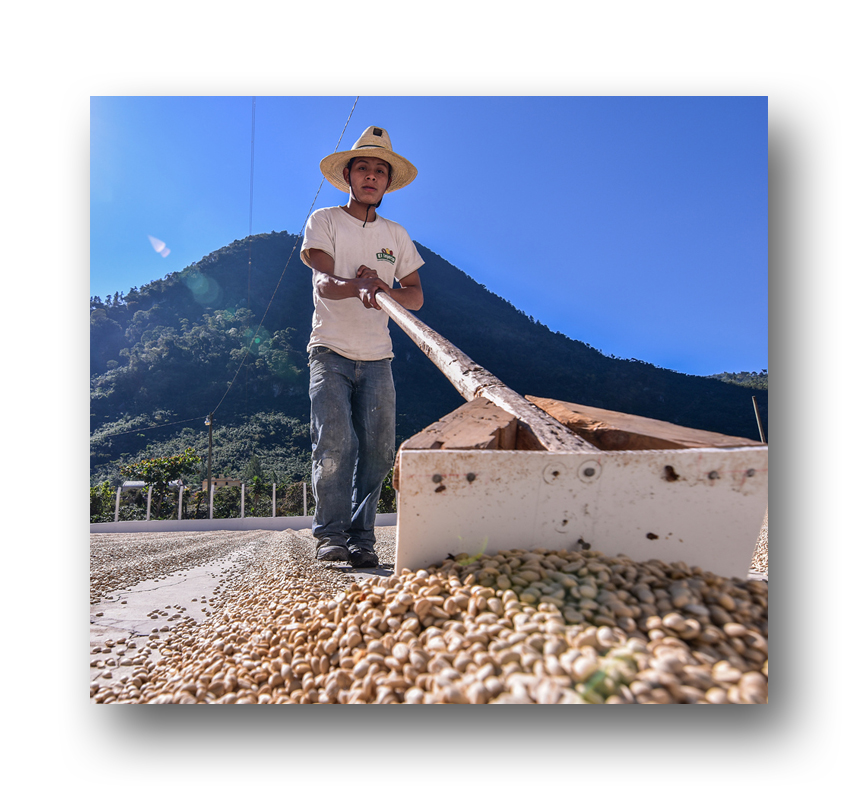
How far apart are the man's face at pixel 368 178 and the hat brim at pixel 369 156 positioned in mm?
24

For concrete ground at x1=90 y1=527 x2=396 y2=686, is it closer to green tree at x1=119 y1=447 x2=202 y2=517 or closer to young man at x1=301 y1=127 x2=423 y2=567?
young man at x1=301 y1=127 x2=423 y2=567

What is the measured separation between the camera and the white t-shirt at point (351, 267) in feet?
6.57

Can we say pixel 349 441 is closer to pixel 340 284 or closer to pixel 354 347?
pixel 354 347

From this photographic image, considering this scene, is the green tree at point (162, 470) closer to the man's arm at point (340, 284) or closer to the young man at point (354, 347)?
the young man at point (354, 347)

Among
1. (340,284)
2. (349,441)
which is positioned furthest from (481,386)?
(340,284)

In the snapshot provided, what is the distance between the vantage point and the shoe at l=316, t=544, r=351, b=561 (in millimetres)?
1857

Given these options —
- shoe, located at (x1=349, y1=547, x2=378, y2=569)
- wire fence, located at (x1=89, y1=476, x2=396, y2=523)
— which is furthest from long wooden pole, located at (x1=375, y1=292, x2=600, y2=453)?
wire fence, located at (x1=89, y1=476, x2=396, y2=523)

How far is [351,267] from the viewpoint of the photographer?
210cm

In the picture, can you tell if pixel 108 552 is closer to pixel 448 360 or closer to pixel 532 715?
pixel 448 360

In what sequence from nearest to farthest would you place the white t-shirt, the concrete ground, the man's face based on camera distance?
the concrete ground → the white t-shirt → the man's face

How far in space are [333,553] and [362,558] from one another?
11cm
